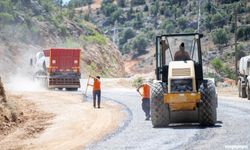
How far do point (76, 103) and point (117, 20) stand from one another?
112126 millimetres

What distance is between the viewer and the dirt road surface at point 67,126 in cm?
1775

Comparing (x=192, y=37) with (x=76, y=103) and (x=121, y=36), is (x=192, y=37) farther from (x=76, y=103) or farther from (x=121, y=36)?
(x=121, y=36)

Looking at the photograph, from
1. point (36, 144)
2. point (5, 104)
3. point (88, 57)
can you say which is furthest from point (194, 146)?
point (88, 57)

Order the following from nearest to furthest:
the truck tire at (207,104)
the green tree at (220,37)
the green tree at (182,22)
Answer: the truck tire at (207,104)
the green tree at (220,37)
the green tree at (182,22)

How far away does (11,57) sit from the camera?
67688 millimetres

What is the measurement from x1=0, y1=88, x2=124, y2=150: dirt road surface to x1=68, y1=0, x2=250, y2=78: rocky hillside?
5817 centimetres

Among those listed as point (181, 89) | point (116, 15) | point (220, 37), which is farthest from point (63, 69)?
point (116, 15)

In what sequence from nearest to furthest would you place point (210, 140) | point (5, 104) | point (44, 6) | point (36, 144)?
point (210, 140) → point (36, 144) → point (5, 104) → point (44, 6)

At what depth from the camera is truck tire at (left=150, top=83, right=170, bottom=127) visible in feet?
61.3

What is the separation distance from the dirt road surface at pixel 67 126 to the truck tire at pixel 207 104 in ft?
10.7

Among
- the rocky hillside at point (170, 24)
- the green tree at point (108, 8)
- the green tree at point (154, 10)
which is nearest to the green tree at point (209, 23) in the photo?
the rocky hillside at point (170, 24)

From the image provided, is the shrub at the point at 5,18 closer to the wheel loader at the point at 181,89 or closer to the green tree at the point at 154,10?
the wheel loader at the point at 181,89

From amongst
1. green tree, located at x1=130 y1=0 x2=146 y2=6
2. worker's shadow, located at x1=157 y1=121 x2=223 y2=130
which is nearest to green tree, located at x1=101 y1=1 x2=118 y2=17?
green tree, located at x1=130 y1=0 x2=146 y2=6

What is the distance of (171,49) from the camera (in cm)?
1984
